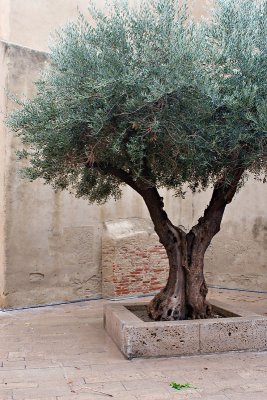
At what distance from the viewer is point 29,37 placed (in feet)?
29.2

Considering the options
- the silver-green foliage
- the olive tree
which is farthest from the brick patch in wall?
the silver-green foliage

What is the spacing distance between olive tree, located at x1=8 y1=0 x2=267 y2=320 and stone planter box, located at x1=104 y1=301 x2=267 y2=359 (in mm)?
654

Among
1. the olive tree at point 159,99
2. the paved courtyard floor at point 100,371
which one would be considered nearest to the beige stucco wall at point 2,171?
the paved courtyard floor at point 100,371

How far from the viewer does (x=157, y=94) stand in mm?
4863

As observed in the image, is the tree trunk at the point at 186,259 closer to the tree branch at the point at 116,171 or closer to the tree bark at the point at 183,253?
the tree bark at the point at 183,253

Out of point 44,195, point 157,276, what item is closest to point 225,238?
point 157,276

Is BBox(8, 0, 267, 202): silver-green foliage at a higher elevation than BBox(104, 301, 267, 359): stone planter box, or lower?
higher

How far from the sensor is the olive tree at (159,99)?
512cm

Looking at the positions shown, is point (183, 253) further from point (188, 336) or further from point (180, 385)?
point (180, 385)

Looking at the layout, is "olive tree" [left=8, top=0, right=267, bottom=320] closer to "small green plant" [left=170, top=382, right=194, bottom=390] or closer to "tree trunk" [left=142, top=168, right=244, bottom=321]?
"tree trunk" [left=142, top=168, right=244, bottom=321]

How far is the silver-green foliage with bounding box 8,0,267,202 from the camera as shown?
511 cm

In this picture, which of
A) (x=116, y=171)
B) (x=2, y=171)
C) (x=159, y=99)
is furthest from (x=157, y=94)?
(x=2, y=171)

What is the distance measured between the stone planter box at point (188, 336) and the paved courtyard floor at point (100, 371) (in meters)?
0.11

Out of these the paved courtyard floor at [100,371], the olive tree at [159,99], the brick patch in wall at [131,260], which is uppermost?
the olive tree at [159,99]
